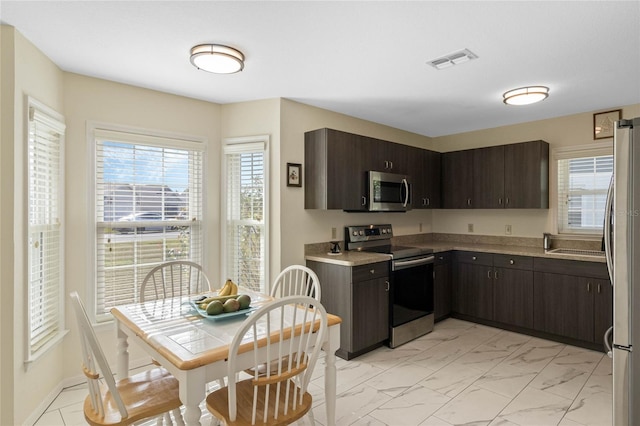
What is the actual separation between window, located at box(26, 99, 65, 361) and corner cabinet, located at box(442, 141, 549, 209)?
427cm

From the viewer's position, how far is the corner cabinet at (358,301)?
10.4 feet

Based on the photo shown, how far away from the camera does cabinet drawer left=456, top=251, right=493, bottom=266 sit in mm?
4043

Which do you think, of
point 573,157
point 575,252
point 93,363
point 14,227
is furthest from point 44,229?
point 573,157

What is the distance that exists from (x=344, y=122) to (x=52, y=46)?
2.64 meters

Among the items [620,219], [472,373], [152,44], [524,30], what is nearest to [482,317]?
[472,373]

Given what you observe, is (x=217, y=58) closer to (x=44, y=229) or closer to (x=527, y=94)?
(x=44, y=229)

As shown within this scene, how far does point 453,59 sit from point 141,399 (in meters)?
2.82

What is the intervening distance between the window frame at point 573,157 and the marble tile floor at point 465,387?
1245 millimetres

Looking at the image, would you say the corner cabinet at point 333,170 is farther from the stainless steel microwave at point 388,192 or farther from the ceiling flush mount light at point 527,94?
the ceiling flush mount light at point 527,94

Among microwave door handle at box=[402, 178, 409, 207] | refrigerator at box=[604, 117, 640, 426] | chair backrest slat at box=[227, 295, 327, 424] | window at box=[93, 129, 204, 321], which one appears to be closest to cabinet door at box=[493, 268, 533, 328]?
microwave door handle at box=[402, 178, 409, 207]

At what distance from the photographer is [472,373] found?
9.71 ft

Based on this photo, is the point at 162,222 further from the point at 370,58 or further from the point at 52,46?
the point at 370,58

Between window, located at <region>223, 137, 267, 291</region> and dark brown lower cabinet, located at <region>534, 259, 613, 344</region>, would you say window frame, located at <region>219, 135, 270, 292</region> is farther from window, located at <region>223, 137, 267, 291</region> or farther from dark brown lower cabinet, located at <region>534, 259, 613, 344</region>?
dark brown lower cabinet, located at <region>534, 259, 613, 344</region>

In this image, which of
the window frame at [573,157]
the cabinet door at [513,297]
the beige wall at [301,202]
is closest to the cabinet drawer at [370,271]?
the beige wall at [301,202]
